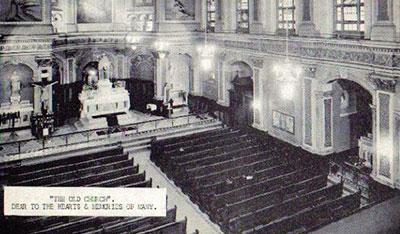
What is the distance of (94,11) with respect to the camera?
24797 millimetres

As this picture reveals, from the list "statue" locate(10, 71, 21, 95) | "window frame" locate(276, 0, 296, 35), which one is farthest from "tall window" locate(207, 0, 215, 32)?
"statue" locate(10, 71, 21, 95)

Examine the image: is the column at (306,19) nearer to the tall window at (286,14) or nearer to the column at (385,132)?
the tall window at (286,14)

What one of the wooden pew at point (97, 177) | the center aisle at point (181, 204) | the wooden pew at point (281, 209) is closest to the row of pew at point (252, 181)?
the wooden pew at point (281, 209)

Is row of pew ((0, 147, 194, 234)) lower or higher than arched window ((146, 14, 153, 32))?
lower

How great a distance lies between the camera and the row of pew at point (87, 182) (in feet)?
36.9

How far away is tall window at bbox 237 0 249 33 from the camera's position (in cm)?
2102

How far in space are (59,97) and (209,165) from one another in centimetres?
1209

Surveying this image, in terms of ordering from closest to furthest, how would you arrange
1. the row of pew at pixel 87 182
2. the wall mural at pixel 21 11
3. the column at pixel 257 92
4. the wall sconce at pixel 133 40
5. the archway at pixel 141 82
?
the row of pew at pixel 87 182 → the wall mural at pixel 21 11 → the column at pixel 257 92 → the wall sconce at pixel 133 40 → the archway at pixel 141 82

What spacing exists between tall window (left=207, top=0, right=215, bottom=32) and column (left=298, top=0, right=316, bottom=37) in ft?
26.0

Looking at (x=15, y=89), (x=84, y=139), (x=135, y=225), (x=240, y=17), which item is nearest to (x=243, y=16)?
(x=240, y=17)

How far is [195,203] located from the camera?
14445 millimetres

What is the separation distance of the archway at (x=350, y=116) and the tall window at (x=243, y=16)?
6184mm

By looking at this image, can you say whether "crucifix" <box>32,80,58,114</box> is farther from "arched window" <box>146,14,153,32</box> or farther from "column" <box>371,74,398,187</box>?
"column" <box>371,74,398,187</box>
